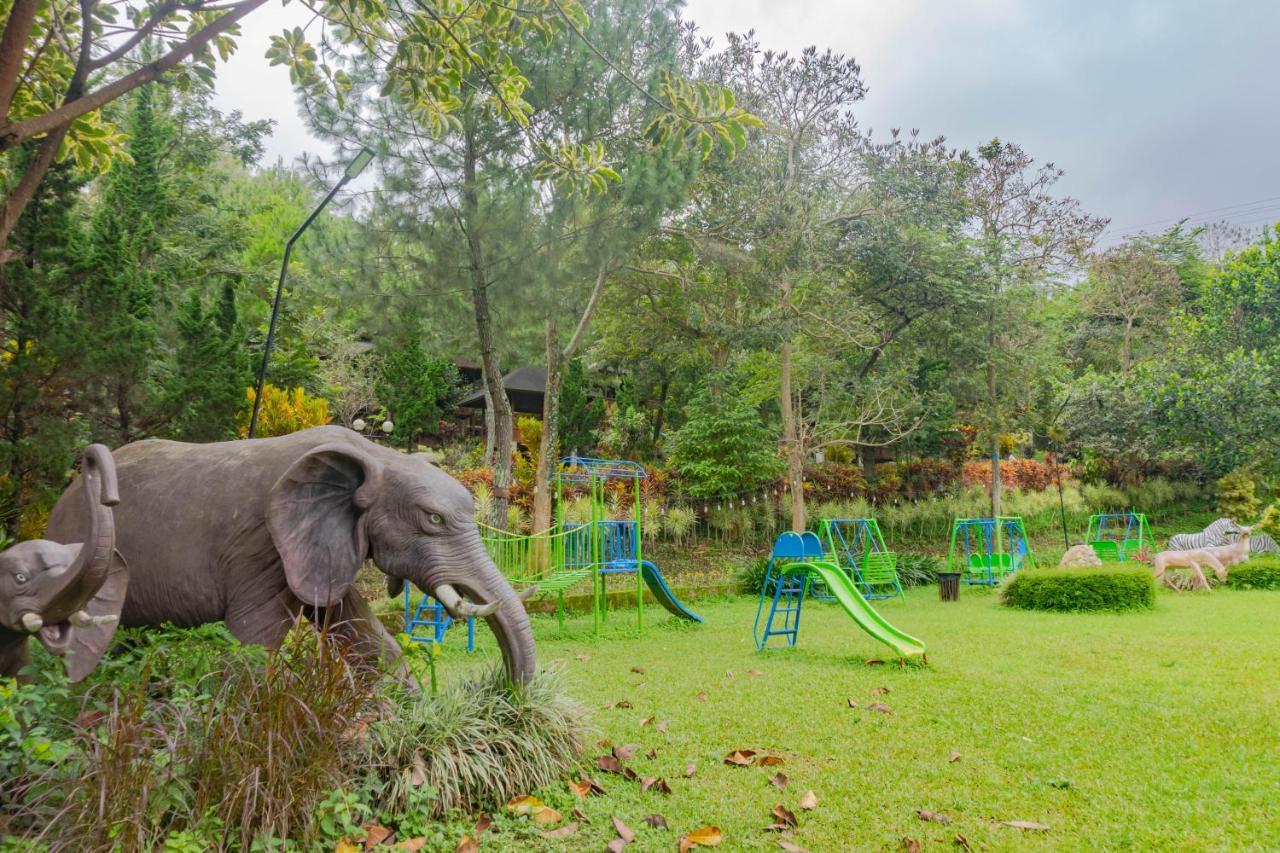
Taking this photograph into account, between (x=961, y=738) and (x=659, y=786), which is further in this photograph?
(x=961, y=738)

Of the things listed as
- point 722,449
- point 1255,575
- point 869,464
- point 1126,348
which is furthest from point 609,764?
point 1126,348

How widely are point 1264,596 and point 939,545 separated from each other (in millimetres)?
6494

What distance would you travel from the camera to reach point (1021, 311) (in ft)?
51.5

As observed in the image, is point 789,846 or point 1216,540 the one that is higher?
point 1216,540

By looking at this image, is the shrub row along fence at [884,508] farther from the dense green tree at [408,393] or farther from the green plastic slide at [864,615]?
the green plastic slide at [864,615]

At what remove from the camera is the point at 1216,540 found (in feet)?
44.6

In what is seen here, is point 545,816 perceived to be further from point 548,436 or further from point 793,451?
point 793,451

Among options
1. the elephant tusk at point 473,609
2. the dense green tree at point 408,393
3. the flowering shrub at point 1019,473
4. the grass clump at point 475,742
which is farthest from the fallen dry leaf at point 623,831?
the flowering shrub at point 1019,473

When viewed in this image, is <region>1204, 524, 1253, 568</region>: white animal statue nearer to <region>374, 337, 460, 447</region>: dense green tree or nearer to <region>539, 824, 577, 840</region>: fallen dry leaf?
<region>539, 824, 577, 840</region>: fallen dry leaf

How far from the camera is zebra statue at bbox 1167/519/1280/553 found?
44.3 ft

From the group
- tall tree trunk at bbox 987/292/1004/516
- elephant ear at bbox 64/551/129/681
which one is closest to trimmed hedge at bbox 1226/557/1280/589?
tall tree trunk at bbox 987/292/1004/516

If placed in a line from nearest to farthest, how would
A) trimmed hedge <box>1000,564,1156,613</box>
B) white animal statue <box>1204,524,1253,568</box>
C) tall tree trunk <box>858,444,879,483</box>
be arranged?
1. trimmed hedge <box>1000,564,1156,613</box>
2. white animal statue <box>1204,524,1253,568</box>
3. tall tree trunk <box>858,444,879,483</box>

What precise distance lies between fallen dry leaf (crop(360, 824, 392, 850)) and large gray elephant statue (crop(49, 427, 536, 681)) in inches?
33.8

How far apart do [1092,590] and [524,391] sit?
14518 mm
